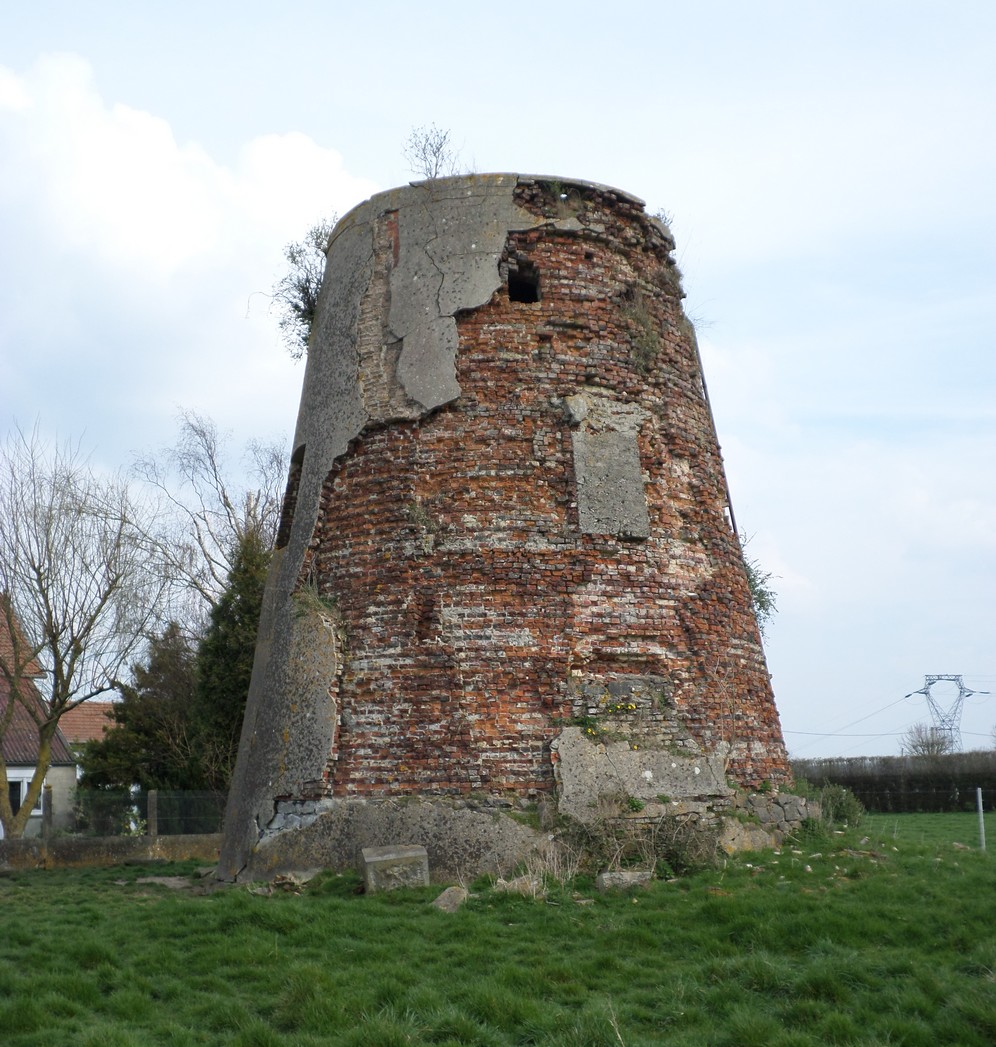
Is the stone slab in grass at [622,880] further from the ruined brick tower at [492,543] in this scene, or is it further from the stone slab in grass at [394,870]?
the stone slab in grass at [394,870]

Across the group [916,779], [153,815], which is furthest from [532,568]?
[916,779]

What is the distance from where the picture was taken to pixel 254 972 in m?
6.12

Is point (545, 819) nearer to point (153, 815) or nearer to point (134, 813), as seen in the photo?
point (153, 815)

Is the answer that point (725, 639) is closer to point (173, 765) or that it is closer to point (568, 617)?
point (568, 617)

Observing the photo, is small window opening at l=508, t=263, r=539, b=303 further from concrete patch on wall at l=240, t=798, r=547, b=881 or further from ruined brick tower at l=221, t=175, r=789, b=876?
concrete patch on wall at l=240, t=798, r=547, b=881

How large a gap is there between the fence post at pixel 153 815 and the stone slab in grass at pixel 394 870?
8505 millimetres

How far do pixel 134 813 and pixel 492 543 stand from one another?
9785 mm

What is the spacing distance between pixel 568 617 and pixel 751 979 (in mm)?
3925

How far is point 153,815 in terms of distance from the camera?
51.4ft

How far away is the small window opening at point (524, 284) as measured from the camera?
10.1 meters

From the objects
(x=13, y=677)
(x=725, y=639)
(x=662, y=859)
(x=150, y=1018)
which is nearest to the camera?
(x=150, y=1018)

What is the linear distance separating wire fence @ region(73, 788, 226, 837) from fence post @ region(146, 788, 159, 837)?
0.22 metres

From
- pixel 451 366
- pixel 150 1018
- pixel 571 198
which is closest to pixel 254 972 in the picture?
pixel 150 1018

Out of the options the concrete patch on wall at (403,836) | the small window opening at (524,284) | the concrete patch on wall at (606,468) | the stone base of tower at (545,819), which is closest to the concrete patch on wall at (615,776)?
the stone base of tower at (545,819)
